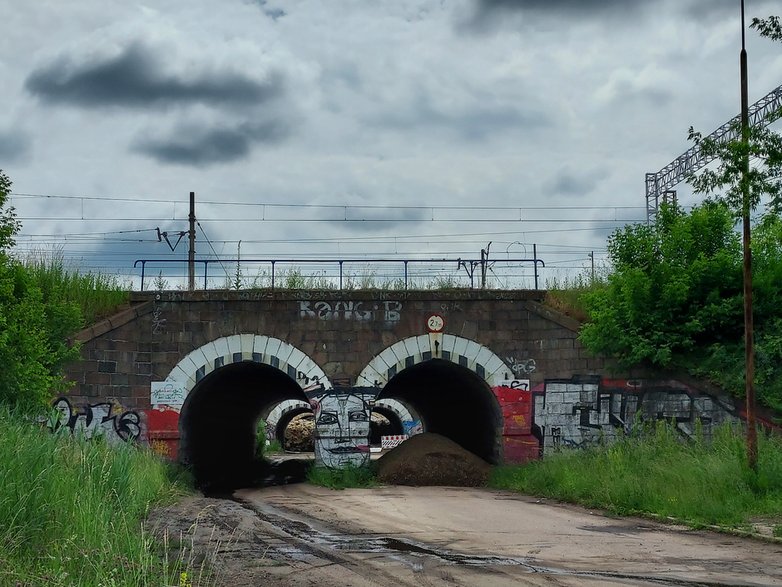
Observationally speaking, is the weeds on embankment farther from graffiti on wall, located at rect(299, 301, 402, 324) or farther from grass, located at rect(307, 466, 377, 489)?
graffiti on wall, located at rect(299, 301, 402, 324)

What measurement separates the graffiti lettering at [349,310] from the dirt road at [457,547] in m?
5.87

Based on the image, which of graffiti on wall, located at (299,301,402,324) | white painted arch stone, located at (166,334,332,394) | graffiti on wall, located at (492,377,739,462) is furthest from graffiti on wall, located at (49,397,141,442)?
graffiti on wall, located at (492,377,739,462)

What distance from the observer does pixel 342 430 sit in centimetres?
1884

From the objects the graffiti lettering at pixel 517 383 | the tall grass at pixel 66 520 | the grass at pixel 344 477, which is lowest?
the grass at pixel 344 477

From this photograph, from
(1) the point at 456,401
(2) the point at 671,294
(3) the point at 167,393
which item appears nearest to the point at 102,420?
(3) the point at 167,393

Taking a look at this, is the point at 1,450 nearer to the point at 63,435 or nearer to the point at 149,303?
the point at 63,435

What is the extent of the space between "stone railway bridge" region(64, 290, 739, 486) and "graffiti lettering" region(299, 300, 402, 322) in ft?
0.07

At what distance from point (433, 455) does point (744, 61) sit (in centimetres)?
1028

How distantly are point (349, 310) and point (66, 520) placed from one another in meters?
12.2

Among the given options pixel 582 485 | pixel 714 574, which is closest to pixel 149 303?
pixel 582 485

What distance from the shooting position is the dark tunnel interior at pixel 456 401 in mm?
19875

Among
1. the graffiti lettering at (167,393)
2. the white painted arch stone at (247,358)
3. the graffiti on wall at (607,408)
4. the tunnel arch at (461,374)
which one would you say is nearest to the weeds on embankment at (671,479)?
the graffiti on wall at (607,408)

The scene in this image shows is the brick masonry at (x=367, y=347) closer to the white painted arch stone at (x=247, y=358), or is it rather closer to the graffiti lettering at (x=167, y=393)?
the white painted arch stone at (x=247, y=358)

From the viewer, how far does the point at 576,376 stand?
18.7 metres
